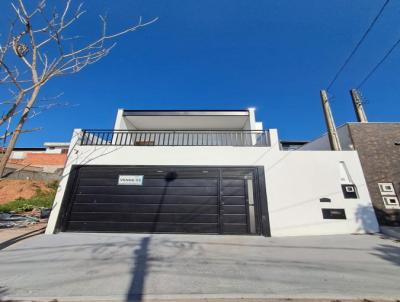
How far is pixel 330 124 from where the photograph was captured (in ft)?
27.8

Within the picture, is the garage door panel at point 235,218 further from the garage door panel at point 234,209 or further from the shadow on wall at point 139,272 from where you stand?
the shadow on wall at point 139,272

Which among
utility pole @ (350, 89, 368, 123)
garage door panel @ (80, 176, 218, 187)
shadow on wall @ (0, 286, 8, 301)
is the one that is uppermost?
utility pole @ (350, 89, 368, 123)

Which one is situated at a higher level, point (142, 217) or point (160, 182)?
point (160, 182)

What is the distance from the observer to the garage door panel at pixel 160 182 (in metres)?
6.35

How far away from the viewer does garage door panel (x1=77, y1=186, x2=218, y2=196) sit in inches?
247

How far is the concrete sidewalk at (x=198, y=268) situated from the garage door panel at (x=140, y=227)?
683 mm

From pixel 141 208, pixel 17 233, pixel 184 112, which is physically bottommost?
pixel 17 233

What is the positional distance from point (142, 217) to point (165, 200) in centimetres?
86

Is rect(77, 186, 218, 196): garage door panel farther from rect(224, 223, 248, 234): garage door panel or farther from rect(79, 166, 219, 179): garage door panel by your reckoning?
rect(224, 223, 248, 234): garage door panel

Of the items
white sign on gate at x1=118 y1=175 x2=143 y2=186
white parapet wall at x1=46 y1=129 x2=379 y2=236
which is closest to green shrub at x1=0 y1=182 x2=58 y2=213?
white parapet wall at x1=46 y1=129 x2=379 y2=236

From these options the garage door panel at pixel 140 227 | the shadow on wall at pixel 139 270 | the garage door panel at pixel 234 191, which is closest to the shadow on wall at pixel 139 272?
the shadow on wall at pixel 139 270

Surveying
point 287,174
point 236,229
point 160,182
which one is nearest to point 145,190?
point 160,182

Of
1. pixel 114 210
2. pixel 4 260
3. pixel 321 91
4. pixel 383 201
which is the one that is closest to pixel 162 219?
pixel 114 210

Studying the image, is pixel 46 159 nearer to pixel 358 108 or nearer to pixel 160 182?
pixel 160 182
